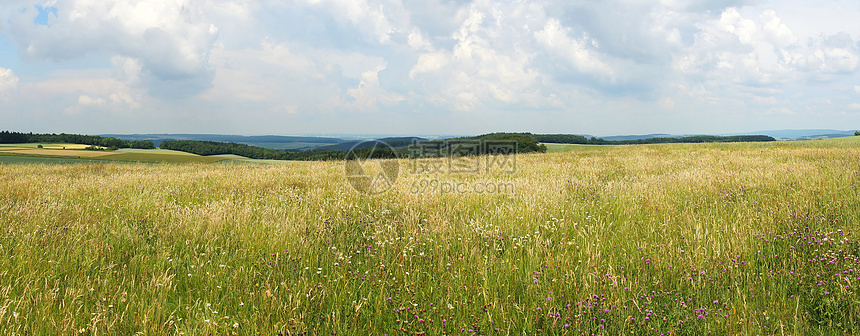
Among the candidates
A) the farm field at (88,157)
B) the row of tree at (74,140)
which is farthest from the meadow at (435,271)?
the row of tree at (74,140)

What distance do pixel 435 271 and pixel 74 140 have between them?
43.3 meters

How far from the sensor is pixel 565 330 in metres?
2.45

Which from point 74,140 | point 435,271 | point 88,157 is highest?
point 74,140

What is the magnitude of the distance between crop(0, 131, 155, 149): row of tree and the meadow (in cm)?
3286

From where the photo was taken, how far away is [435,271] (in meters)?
3.24

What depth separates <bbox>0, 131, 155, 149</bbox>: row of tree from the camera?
31.6 metres

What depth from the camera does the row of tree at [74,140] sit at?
31625mm

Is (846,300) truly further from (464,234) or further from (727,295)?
(464,234)

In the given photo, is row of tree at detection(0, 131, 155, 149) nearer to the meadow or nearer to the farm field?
the farm field

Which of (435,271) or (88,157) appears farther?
(88,157)

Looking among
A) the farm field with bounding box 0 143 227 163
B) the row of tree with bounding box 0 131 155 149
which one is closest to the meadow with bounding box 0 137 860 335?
the farm field with bounding box 0 143 227 163

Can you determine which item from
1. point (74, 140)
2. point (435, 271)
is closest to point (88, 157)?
point (74, 140)

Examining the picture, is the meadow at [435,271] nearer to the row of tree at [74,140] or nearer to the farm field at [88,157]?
the farm field at [88,157]

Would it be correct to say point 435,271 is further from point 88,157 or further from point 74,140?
point 74,140
